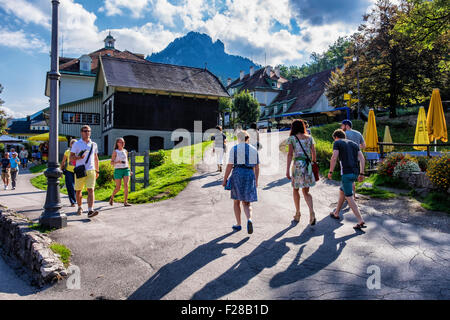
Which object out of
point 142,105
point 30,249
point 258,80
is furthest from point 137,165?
point 258,80

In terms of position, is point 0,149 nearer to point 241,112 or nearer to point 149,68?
point 149,68

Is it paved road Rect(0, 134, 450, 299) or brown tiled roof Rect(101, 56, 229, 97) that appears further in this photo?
brown tiled roof Rect(101, 56, 229, 97)

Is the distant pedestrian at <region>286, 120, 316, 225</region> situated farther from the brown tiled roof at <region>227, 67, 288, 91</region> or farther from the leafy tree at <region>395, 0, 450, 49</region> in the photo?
the brown tiled roof at <region>227, 67, 288, 91</region>

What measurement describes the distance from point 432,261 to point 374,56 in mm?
32036

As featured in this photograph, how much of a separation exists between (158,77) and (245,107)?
22.2 meters

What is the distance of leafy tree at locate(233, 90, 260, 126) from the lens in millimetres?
50688

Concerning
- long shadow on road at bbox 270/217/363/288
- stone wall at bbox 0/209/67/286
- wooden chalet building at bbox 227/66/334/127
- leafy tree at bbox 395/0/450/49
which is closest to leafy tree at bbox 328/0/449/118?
leafy tree at bbox 395/0/450/49

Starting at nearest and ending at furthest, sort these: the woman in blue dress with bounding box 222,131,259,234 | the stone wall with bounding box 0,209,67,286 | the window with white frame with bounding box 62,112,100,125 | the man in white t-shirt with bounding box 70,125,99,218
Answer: the stone wall with bounding box 0,209,67,286, the woman in blue dress with bounding box 222,131,259,234, the man in white t-shirt with bounding box 70,125,99,218, the window with white frame with bounding box 62,112,100,125

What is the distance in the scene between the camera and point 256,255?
15.6ft

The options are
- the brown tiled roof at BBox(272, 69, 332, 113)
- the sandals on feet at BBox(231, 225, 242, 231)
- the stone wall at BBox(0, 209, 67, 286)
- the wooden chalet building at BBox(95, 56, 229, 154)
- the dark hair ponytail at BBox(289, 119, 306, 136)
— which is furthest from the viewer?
the brown tiled roof at BBox(272, 69, 332, 113)

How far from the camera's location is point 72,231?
6078 mm

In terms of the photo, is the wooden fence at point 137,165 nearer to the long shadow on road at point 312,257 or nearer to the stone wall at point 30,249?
the stone wall at point 30,249

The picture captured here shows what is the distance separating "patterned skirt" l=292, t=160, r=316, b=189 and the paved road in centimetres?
84

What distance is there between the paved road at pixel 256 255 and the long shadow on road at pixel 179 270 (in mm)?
14
